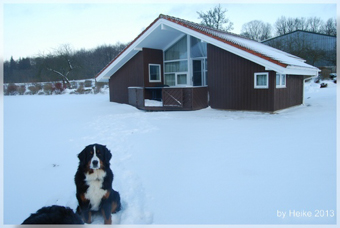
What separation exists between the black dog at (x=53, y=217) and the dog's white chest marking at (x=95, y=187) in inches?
13.8

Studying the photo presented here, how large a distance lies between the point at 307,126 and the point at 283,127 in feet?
2.48

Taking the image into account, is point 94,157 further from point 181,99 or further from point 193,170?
point 181,99

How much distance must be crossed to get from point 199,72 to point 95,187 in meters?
11.9

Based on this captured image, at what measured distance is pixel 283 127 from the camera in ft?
27.2

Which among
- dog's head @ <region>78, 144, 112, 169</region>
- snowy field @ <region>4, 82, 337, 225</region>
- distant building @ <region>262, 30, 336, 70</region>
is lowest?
snowy field @ <region>4, 82, 337, 225</region>

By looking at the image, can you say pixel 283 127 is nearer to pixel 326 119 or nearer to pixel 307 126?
pixel 307 126

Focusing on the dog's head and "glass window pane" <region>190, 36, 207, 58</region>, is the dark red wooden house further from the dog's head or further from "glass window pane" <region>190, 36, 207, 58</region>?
the dog's head

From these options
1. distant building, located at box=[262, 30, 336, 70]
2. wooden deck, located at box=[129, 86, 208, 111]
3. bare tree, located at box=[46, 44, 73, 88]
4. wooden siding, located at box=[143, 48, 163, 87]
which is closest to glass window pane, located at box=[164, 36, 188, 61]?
wooden siding, located at box=[143, 48, 163, 87]

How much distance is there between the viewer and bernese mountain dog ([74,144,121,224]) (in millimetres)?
3225

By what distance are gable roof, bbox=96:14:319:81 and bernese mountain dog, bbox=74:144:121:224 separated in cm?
902

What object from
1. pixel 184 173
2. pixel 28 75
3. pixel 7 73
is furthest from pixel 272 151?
pixel 28 75

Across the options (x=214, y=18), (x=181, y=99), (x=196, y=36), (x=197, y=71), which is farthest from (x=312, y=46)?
(x=181, y=99)

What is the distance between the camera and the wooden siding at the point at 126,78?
15.0 meters

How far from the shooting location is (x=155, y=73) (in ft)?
50.6
